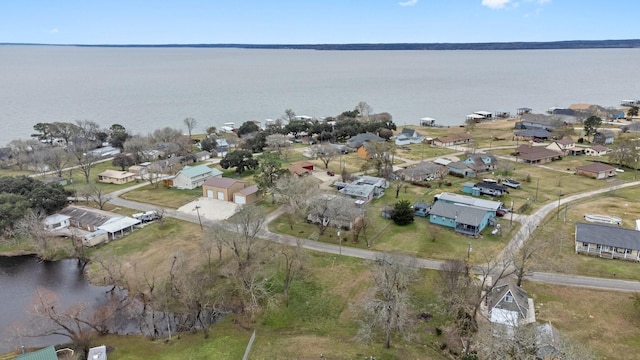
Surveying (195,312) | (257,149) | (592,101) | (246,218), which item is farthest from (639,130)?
(195,312)

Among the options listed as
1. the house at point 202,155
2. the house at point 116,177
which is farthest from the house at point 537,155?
the house at point 116,177

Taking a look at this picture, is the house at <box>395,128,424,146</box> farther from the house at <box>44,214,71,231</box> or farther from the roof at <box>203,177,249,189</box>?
the house at <box>44,214,71,231</box>

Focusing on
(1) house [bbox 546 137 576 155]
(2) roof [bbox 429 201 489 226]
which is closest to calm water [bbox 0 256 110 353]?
(2) roof [bbox 429 201 489 226]

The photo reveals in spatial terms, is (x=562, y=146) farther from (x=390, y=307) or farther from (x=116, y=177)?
(x=116, y=177)

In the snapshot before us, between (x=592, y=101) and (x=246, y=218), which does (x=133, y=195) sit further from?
(x=592, y=101)

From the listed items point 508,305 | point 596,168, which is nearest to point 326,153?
point 596,168

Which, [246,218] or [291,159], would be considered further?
[291,159]
